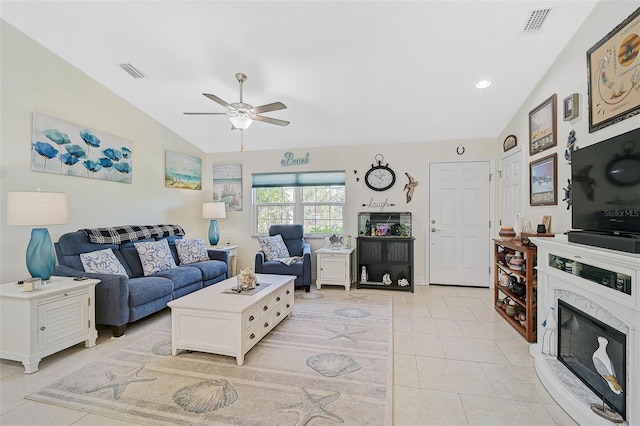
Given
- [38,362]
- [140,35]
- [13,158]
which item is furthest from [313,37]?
[38,362]

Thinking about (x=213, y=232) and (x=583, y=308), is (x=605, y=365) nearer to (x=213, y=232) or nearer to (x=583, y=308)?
(x=583, y=308)

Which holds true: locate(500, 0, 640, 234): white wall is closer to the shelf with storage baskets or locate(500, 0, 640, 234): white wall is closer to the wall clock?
the shelf with storage baskets

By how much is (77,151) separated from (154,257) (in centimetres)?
149

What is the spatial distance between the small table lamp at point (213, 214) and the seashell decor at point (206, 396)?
Result: 3348mm

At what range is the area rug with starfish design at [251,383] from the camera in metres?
1.72

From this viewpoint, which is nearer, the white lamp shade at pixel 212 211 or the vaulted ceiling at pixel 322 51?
the vaulted ceiling at pixel 322 51

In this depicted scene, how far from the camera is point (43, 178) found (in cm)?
300

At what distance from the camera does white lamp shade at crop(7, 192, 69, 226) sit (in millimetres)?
2291

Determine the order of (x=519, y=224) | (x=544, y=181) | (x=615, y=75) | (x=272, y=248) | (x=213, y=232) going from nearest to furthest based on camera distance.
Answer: (x=615, y=75), (x=544, y=181), (x=519, y=224), (x=272, y=248), (x=213, y=232)

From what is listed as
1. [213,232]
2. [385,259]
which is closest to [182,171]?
[213,232]

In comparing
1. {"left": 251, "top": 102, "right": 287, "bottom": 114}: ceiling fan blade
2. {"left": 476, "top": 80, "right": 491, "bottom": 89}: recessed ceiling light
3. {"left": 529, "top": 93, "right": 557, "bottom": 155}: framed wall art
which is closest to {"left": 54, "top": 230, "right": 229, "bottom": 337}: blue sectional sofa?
{"left": 251, "top": 102, "right": 287, "bottom": 114}: ceiling fan blade

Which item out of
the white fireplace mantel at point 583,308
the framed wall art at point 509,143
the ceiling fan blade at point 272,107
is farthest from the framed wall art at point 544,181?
the ceiling fan blade at point 272,107

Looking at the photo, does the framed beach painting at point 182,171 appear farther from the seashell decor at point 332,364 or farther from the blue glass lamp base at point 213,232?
the seashell decor at point 332,364

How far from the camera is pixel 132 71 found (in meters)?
3.29
